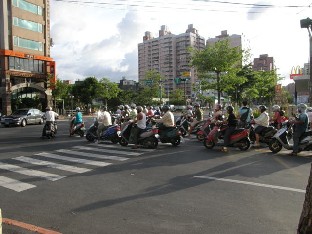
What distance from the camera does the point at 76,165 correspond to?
10406mm

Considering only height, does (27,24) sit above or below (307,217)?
above

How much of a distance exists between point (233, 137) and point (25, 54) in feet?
133

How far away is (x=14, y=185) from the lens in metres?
7.95

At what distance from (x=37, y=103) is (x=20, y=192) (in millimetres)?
43084

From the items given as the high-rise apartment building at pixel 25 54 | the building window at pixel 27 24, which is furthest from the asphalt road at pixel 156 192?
the building window at pixel 27 24

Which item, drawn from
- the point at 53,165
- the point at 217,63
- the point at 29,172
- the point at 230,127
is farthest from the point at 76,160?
the point at 217,63

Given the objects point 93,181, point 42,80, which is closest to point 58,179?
point 93,181

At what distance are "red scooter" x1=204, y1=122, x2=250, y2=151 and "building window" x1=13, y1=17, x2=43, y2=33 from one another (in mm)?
40312

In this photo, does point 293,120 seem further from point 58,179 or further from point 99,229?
point 99,229

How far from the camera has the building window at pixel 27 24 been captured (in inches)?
1817

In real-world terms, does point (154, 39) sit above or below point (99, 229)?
above

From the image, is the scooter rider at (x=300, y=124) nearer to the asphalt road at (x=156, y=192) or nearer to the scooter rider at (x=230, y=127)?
the asphalt road at (x=156, y=192)

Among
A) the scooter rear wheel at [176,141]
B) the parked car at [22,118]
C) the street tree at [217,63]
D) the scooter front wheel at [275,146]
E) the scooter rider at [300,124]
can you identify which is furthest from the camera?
the parked car at [22,118]

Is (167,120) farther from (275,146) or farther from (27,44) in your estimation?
(27,44)
